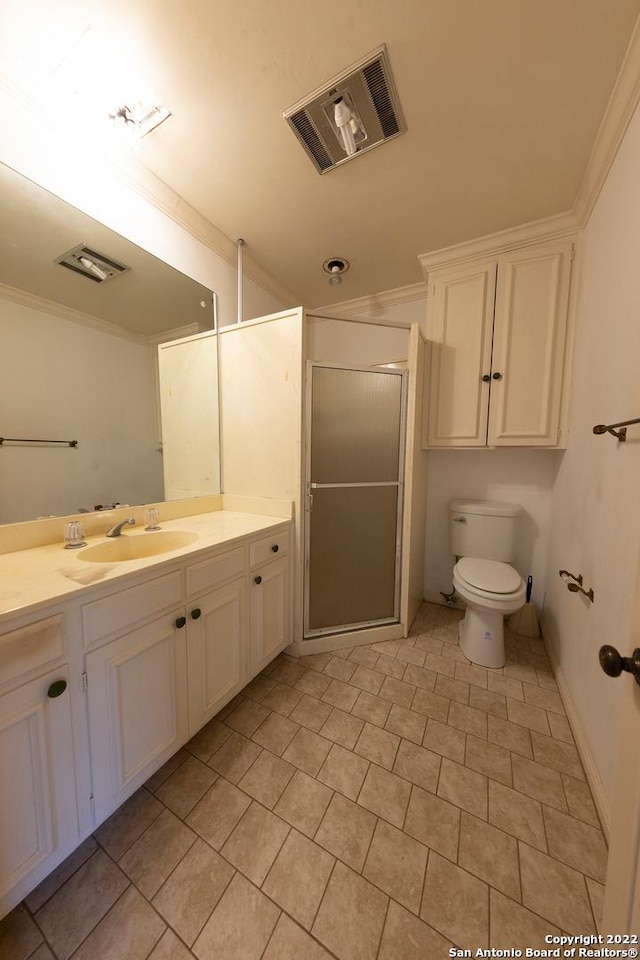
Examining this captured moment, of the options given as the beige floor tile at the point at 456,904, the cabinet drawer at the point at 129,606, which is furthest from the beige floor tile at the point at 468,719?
the cabinet drawer at the point at 129,606

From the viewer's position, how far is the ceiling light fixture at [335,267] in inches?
84.6

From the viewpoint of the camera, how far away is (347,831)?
1039 mm

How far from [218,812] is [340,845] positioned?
419 mm

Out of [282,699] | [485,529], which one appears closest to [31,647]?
[282,699]

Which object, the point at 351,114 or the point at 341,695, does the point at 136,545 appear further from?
the point at 351,114

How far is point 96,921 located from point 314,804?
2.07 ft

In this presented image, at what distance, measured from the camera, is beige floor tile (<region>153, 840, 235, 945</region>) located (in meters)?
0.84

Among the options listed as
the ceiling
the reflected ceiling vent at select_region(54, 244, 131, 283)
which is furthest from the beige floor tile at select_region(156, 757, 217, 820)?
the ceiling

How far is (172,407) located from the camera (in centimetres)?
180

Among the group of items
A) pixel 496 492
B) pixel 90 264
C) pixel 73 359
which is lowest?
pixel 496 492

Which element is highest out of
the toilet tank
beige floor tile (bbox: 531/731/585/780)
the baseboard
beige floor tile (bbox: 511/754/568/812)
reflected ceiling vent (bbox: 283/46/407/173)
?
reflected ceiling vent (bbox: 283/46/407/173)

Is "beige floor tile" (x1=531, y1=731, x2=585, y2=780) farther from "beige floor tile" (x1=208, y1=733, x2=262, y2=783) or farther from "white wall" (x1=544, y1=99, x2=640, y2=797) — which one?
"beige floor tile" (x1=208, y1=733, x2=262, y2=783)

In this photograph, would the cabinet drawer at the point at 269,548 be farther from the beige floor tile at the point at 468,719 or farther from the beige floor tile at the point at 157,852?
the beige floor tile at the point at 468,719

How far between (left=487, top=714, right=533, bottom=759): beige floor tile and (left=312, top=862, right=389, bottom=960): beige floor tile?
76 centimetres
